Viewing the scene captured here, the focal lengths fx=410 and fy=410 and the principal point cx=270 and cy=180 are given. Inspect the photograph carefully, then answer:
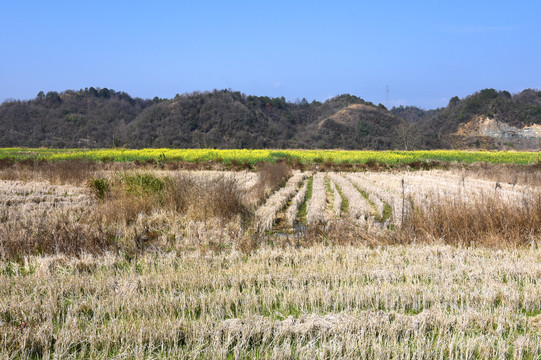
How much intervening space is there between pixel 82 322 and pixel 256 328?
6.04 ft

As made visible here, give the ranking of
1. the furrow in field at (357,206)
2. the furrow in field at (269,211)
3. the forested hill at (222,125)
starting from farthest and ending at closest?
the forested hill at (222,125), the furrow in field at (357,206), the furrow in field at (269,211)

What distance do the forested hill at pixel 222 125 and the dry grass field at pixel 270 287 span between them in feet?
196

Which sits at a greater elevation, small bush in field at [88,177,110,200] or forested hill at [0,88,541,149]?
forested hill at [0,88,541,149]

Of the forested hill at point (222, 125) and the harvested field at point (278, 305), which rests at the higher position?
the forested hill at point (222, 125)

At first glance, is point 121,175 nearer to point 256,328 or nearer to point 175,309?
point 175,309

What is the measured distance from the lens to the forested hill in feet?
241

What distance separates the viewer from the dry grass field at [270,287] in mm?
3801

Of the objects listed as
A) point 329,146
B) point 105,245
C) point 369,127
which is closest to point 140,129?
point 329,146

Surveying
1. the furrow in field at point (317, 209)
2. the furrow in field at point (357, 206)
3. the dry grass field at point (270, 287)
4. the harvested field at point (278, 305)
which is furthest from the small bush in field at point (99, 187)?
the furrow in field at point (357, 206)

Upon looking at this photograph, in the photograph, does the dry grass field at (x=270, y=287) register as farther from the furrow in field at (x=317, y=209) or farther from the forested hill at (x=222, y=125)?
the forested hill at (x=222, y=125)

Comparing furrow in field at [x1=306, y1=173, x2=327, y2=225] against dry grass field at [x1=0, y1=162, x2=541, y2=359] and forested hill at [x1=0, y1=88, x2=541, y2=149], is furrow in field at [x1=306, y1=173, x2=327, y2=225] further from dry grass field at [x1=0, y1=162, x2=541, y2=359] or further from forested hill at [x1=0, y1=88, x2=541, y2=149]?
forested hill at [x1=0, y1=88, x2=541, y2=149]

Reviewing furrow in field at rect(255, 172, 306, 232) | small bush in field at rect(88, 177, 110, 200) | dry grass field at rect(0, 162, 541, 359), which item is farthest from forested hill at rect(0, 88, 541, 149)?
dry grass field at rect(0, 162, 541, 359)

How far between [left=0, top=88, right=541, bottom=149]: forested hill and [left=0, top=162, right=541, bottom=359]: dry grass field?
59702 mm

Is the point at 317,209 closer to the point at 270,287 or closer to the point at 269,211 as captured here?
the point at 269,211
